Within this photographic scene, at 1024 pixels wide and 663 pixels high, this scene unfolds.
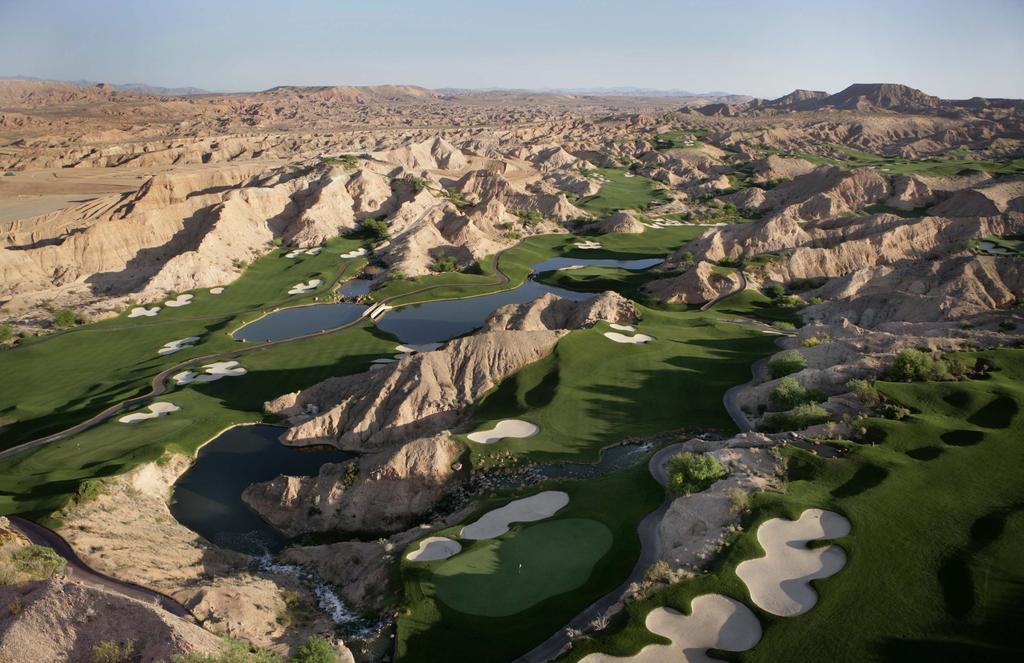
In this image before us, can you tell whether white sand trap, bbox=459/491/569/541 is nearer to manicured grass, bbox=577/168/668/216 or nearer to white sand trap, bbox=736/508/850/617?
white sand trap, bbox=736/508/850/617

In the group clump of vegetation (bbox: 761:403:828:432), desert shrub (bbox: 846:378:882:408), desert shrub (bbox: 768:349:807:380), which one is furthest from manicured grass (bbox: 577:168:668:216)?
desert shrub (bbox: 846:378:882:408)

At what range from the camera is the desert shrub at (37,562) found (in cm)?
1906

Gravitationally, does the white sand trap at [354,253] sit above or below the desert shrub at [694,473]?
above

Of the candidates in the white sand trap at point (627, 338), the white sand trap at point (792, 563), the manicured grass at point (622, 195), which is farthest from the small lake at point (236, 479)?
the manicured grass at point (622, 195)

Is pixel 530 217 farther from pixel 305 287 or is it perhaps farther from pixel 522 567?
pixel 522 567

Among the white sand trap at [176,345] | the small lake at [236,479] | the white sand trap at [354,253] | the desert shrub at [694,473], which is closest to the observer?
the desert shrub at [694,473]

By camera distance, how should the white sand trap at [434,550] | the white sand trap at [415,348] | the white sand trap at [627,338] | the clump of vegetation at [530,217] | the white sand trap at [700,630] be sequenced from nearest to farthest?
the white sand trap at [700,630]
the white sand trap at [434,550]
the white sand trap at [627,338]
the white sand trap at [415,348]
the clump of vegetation at [530,217]

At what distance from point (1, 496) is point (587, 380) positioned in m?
29.0

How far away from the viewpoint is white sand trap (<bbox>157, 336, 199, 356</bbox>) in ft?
160

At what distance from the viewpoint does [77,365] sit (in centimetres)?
4703

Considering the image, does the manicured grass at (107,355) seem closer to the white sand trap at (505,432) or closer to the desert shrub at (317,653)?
the white sand trap at (505,432)

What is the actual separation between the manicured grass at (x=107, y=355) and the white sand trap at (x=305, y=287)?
31.1 inches

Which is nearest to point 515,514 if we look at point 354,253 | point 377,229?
point 354,253

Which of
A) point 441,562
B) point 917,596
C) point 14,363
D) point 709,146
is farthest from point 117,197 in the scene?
point 709,146
